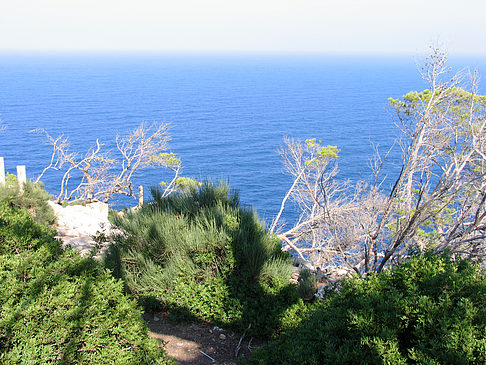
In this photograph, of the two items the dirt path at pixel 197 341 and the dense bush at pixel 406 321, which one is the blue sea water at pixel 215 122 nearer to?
the dirt path at pixel 197 341

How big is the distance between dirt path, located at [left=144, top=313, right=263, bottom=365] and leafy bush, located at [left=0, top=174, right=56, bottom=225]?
621 centimetres

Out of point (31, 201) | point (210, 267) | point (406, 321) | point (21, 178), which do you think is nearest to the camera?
point (406, 321)

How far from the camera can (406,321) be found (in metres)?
2.51

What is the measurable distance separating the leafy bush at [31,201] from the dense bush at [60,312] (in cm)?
737

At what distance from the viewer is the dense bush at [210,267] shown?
4848 millimetres

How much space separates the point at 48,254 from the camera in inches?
123

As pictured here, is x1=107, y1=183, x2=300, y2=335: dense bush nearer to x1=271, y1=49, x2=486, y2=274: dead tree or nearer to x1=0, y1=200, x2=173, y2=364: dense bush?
x1=271, y1=49, x2=486, y2=274: dead tree

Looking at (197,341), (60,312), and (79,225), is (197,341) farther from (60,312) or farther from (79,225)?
(79,225)

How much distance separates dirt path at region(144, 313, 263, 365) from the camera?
423 cm

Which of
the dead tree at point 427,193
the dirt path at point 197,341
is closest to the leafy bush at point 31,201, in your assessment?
the dead tree at point 427,193

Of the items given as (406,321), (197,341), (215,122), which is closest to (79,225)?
(197,341)

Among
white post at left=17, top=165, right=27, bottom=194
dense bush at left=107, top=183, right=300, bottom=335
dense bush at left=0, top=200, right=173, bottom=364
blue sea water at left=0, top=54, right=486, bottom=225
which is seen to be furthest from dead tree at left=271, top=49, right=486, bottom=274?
white post at left=17, top=165, right=27, bottom=194

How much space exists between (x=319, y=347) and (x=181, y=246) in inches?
110

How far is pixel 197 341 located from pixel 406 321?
2.76m
